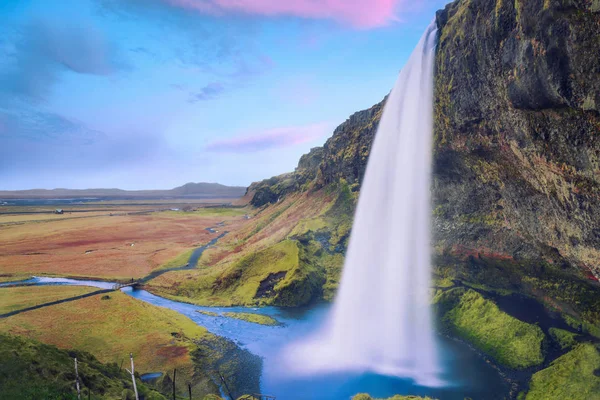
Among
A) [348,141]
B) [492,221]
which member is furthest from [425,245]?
[348,141]

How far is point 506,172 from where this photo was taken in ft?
100

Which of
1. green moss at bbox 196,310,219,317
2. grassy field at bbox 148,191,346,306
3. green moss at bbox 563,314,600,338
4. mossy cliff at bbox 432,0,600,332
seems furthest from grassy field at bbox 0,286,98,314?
green moss at bbox 563,314,600,338

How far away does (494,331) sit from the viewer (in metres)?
32.5

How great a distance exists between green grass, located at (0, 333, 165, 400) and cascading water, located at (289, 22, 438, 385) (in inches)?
642

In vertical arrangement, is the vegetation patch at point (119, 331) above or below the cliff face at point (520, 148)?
below

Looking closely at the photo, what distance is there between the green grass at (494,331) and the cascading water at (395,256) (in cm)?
310

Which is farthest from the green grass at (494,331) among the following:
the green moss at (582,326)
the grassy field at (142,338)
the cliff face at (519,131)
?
the grassy field at (142,338)

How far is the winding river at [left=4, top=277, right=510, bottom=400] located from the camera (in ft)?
82.4

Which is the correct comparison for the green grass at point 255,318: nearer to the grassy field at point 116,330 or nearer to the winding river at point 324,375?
the winding river at point 324,375

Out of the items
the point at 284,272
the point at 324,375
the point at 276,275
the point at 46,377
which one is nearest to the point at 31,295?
the point at 276,275

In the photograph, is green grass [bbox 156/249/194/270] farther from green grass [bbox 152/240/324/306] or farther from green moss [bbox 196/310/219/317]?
green moss [bbox 196/310/219/317]

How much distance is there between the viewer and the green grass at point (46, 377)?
14289 millimetres

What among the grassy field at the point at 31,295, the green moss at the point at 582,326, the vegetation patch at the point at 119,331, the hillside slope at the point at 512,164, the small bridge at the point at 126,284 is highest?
the hillside slope at the point at 512,164

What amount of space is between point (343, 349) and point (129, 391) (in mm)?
19915
